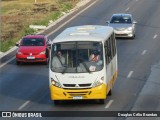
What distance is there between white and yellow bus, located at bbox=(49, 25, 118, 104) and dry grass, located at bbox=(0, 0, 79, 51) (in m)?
18.0

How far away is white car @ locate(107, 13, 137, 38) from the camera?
47125mm

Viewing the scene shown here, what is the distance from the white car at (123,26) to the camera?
4712 cm

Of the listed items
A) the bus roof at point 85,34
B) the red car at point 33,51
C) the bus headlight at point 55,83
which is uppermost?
the bus roof at point 85,34

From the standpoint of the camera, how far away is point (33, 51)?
37.6 metres

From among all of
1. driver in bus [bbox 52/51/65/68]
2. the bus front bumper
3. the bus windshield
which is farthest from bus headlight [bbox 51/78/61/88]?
driver in bus [bbox 52/51/65/68]

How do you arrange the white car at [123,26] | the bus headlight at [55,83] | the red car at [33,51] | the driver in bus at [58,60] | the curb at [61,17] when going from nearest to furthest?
the bus headlight at [55,83] < the driver in bus at [58,60] < the red car at [33,51] < the curb at [61,17] < the white car at [123,26]

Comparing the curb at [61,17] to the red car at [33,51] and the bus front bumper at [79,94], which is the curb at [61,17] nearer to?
the red car at [33,51]

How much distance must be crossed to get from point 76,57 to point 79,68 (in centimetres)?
45

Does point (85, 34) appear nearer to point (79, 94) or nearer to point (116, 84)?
point (79, 94)

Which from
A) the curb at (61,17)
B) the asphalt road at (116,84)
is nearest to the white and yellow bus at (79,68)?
the asphalt road at (116,84)

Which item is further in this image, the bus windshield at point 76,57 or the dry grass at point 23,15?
the dry grass at point 23,15

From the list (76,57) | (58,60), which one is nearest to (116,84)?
(76,57)

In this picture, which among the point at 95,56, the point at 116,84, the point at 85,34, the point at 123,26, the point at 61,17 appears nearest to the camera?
the point at 95,56

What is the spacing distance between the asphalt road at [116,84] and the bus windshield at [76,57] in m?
1.40
